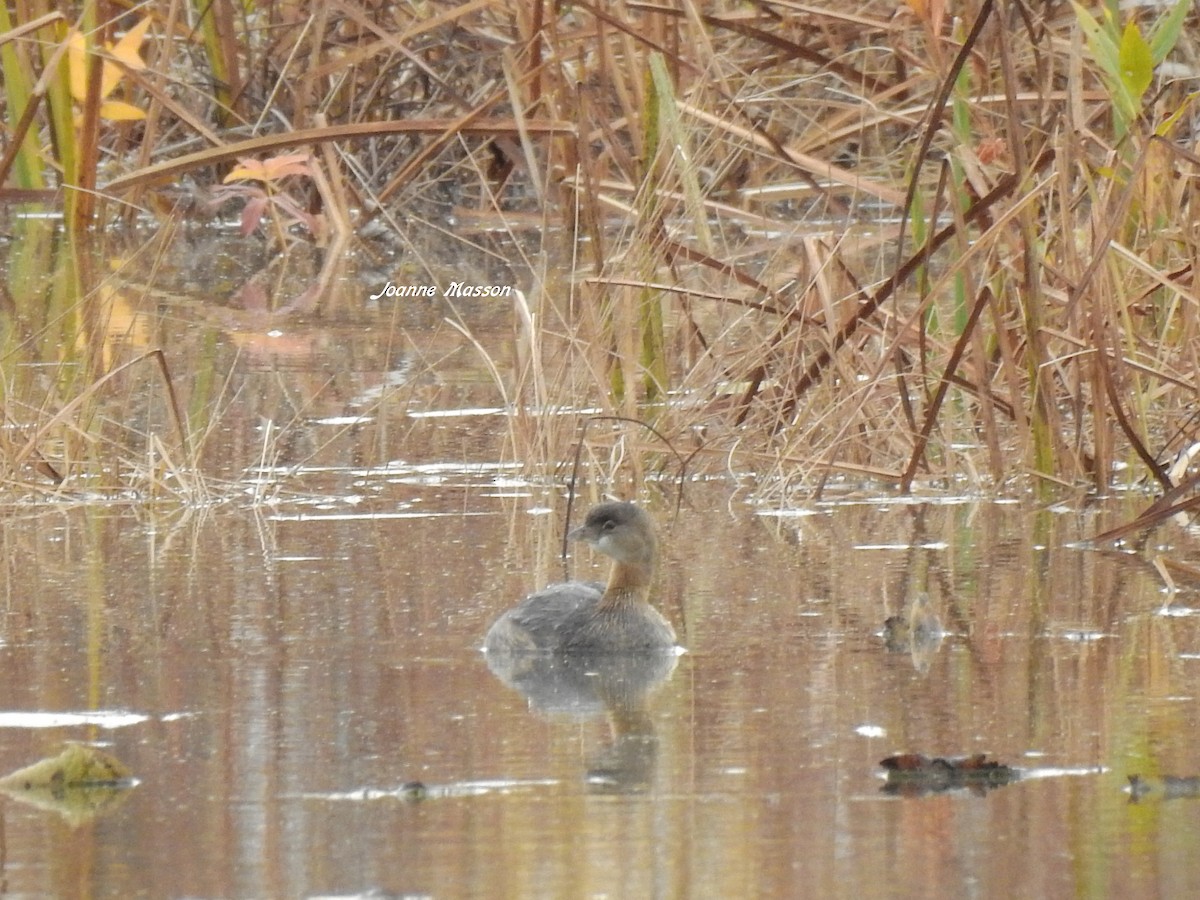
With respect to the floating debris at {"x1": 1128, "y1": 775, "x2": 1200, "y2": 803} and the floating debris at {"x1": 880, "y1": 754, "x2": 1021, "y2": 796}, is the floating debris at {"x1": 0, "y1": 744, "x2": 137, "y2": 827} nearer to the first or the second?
the floating debris at {"x1": 880, "y1": 754, "x2": 1021, "y2": 796}

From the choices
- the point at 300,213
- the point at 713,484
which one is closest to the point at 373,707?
the point at 713,484

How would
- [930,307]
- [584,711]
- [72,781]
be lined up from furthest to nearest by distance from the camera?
[930,307]
[584,711]
[72,781]

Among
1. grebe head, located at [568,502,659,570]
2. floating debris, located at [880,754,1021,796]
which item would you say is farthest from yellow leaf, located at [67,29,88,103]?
floating debris, located at [880,754,1021,796]

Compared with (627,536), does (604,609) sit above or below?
below

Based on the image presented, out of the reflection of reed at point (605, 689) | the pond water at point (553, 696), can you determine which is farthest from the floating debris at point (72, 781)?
the reflection of reed at point (605, 689)

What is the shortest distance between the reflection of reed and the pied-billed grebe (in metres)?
0.03

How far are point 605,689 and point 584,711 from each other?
26cm

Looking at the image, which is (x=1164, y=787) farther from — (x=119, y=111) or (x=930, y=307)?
(x=119, y=111)

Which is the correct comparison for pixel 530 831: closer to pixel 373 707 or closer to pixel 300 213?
pixel 373 707

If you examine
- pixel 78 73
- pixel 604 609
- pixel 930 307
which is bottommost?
pixel 604 609

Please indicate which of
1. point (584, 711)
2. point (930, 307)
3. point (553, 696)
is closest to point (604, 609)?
point (553, 696)

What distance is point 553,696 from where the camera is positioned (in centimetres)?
427

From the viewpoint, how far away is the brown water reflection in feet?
10.1

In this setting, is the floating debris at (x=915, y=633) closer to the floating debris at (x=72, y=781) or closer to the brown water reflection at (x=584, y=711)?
the brown water reflection at (x=584, y=711)
